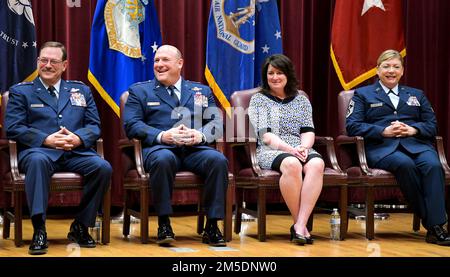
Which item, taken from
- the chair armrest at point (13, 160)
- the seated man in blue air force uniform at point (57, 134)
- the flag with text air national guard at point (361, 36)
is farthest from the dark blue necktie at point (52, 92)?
the flag with text air national guard at point (361, 36)

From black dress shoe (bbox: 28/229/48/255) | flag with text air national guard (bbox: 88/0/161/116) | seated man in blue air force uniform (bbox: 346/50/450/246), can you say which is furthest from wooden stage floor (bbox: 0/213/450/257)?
flag with text air national guard (bbox: 88/0/161/116)

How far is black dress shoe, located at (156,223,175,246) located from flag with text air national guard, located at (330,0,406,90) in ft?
8.35

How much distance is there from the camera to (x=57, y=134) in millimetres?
4664

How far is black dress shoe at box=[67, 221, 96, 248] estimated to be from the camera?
459 centimetres

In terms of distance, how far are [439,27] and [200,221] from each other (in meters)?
3.24

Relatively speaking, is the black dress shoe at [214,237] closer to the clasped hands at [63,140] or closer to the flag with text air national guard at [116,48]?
the clasped hands at [63,140]

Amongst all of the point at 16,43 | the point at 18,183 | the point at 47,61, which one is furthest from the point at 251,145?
the point at 16,43

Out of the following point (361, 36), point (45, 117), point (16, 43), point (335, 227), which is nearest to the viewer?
point (45, 117)

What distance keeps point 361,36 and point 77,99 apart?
2816 mm

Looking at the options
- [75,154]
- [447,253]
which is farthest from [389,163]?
[75,154]

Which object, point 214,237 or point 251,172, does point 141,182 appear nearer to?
point 214,237

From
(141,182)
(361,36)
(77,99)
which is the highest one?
(361,36)

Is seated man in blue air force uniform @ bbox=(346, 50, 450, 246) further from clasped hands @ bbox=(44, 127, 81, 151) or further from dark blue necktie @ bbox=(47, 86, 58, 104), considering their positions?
dark blue necktie @ bbox=(47, 86, 58, 104)

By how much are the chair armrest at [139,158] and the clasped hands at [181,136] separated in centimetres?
16
